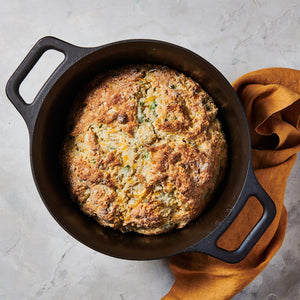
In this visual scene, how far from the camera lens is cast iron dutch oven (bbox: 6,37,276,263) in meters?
1.76

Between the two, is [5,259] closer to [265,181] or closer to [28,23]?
[28,23]

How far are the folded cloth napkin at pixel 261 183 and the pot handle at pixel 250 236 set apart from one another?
0.47 metres

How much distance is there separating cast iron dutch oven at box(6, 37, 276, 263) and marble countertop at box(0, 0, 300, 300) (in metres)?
0.48

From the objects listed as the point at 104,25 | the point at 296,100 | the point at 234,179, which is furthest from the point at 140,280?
the point at 104,25

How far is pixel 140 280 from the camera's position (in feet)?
7.91

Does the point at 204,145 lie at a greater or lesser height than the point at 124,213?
greater

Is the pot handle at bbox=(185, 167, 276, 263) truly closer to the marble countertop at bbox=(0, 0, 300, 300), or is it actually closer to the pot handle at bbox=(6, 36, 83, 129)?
the marble countertop at bbox=(0, 0, 300, 300)

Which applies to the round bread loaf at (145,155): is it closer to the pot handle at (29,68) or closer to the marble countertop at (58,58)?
the pot handle at (29,68)

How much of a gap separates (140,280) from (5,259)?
981 millimetres

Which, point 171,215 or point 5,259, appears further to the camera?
point 5,259

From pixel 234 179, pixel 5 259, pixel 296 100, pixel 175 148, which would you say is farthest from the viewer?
pixel 5 259

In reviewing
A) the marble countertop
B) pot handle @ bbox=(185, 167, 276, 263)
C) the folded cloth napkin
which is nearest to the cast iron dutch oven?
pot handle @ bbox=(185, 167, 276, 263)

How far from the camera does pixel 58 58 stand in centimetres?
238

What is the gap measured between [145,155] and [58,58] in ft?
3.52
